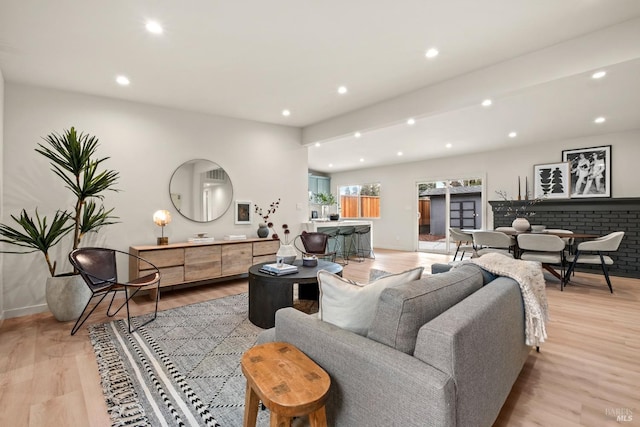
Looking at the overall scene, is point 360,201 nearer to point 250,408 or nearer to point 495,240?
point 495,240

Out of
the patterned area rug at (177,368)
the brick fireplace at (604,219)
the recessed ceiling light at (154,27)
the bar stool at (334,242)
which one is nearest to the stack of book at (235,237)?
the patterned area rug at (177,368)

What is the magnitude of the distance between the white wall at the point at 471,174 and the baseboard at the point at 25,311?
300 inches

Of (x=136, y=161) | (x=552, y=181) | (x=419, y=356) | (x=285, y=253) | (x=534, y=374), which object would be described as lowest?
(x=534, y=374)

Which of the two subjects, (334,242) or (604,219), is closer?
(604,219)

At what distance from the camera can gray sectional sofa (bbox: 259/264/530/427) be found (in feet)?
3.25

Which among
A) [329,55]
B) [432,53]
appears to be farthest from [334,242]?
[432,53]

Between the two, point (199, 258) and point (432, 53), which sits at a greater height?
point (432, 53)

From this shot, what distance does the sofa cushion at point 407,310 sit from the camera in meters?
1.17

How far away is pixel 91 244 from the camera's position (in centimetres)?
369

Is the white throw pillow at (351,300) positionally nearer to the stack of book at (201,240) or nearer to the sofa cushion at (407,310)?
the sofa cushion at (407,310)

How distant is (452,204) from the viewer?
8133 millimetres

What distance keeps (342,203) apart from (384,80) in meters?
6.75

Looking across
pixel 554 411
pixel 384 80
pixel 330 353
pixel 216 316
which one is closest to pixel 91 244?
pixel 216 316

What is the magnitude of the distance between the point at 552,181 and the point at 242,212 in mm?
6172
